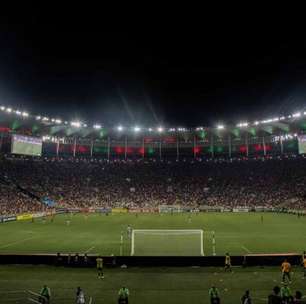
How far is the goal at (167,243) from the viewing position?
26016 millimetres

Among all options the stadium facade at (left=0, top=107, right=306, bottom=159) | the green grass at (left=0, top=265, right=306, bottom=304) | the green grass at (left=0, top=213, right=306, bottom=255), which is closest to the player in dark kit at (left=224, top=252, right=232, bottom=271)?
the green grass at (left=0, top=265, right=306, bottom=304)

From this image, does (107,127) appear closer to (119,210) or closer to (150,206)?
(119,210)

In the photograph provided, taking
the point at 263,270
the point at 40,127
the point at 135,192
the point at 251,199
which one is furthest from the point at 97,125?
the point at 263,270

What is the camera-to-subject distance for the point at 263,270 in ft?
72.4

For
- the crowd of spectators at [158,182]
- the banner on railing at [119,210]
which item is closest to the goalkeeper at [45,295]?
the crowd of spectators at [158,182]

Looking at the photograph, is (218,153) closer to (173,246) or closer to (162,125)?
(162,125)

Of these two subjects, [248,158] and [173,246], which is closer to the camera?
[173,246]

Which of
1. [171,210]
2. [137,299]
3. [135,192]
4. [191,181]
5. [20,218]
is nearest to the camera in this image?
[137,299]

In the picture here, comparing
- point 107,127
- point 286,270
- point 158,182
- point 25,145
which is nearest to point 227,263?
point 286,270

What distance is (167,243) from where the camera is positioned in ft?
93.4

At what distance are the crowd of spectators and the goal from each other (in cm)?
4304

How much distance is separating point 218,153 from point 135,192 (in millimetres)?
32598

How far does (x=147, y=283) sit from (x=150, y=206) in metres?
64.1

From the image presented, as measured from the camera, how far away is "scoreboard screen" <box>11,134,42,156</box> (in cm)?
6888
